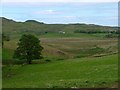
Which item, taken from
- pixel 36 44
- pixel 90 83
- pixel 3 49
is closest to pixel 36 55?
pixel 36 44

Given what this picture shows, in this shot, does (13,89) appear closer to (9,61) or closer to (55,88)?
(55,88)

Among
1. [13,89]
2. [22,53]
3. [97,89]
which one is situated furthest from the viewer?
[22,53]

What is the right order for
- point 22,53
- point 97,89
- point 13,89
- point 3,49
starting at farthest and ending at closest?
1. point 3,49
2. point 22,53
3. point 13,89
4. point 97,89

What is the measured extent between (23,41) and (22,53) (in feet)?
9.74

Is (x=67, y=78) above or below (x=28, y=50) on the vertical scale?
below

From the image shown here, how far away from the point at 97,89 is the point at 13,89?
8.03 metres

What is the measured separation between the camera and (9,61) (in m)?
79.1

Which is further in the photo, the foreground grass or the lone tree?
the lone tree

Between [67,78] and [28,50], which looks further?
[28,50]

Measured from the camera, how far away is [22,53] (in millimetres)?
77625

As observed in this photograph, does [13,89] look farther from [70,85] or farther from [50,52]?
[50,52]

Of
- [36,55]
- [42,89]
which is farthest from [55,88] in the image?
[36,55]

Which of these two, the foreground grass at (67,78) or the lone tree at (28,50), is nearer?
the foreground grass at (67,78)

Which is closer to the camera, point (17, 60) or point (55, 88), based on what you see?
point (55, 88)
